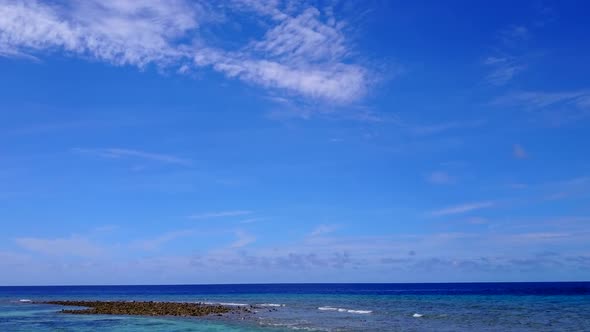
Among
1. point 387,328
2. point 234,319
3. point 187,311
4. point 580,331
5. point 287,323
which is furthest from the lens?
point 187,311

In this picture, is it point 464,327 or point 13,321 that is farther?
point 13,321

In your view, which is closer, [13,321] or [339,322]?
[339,322]

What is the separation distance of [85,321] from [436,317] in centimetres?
3262

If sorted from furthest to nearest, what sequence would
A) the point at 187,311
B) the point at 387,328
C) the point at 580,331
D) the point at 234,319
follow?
the point at 187,311 < the point at 234,319 < the point at 387,328 < the point at 580,331

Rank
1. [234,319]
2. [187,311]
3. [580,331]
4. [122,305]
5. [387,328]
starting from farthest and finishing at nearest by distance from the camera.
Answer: [122,305] < [187,311] < [234,319] < [387,328] < [580,331]

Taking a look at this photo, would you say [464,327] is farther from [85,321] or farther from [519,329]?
[85,321]

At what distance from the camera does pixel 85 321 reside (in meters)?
48.9

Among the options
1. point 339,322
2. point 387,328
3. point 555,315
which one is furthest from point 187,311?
point 555,315

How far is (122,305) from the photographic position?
6606 cm

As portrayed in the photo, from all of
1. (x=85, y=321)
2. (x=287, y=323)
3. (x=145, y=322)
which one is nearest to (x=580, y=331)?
(x=287, y=323)

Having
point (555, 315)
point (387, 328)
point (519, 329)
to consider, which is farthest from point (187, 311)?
point (555, 315)

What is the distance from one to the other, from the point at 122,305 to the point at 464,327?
Answer: 43414mm

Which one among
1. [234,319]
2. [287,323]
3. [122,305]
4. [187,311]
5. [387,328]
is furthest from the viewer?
[122,305]

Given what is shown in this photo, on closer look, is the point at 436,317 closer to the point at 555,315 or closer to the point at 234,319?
the point at 555,315
